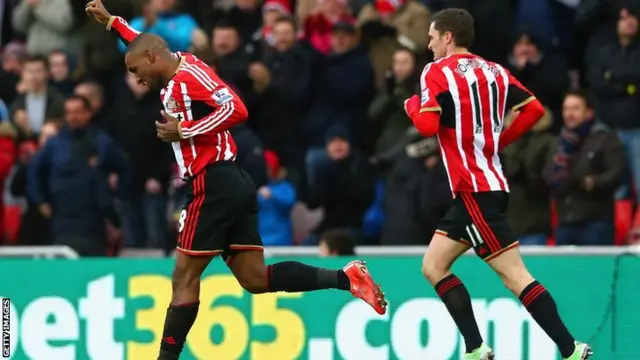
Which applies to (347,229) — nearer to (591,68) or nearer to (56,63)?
(591,68)

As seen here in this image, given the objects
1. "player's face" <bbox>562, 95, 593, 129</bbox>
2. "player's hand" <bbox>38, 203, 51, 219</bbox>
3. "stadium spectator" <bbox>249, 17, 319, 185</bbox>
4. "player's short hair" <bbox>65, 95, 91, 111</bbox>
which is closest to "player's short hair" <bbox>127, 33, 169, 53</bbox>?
"player's short hair" <bbox>65, 95, 91, 111</bbox>

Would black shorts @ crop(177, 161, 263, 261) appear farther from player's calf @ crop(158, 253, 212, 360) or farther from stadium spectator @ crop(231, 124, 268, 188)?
stadium spectator @ crop(231, 124, 268, 188)

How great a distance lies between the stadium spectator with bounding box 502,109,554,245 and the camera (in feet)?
41.4

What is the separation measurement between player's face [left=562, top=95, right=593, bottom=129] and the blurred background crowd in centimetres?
2

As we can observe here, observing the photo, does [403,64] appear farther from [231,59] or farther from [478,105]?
[478,105]

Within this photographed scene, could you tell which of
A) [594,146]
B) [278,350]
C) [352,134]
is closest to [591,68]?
[594,146]

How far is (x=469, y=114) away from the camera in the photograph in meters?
8.75

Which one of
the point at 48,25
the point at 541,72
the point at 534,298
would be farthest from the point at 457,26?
the point at 48,25

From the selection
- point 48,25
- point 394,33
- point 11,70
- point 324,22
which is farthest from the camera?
point 11,70

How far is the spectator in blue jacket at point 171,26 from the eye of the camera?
14.4 m

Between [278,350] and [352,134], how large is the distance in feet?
12.6

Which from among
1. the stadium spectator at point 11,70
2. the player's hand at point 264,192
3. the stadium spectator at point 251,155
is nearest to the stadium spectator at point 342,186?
the player's hand at point 264,192

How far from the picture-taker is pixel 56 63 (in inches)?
582

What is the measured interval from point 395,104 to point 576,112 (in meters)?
1.90
